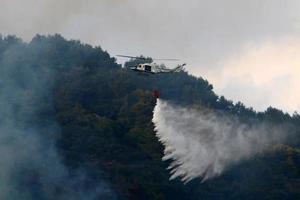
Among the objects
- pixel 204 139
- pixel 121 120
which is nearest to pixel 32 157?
pixel 204 139

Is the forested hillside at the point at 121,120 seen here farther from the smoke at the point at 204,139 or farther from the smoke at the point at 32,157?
the smoke at the point at 204,139

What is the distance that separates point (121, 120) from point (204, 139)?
23.1 meters

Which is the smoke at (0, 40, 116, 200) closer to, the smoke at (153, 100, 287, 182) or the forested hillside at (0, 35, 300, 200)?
the forested hillside at (0, 35, 300, 200)

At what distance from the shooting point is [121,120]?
132 meters

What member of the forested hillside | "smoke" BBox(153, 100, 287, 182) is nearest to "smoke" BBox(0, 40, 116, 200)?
the forested hillside

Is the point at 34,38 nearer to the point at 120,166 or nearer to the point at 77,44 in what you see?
the point at 77,44

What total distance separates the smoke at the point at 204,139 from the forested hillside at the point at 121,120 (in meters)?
2.17

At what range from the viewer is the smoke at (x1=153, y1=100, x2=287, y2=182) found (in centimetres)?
10562

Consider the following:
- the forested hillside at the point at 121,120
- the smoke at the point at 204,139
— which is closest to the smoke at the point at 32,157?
the forested hillside at the point at 121,120

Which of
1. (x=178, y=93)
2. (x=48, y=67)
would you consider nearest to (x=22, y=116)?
(x=48, y=67)

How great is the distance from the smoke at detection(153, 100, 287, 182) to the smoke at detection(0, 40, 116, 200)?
1092 centimetres

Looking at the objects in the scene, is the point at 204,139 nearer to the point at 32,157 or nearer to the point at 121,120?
the point at 32,157

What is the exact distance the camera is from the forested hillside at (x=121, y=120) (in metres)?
118

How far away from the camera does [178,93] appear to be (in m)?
148
